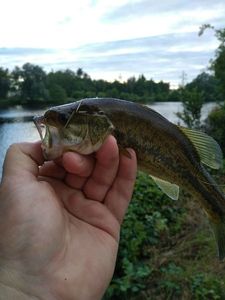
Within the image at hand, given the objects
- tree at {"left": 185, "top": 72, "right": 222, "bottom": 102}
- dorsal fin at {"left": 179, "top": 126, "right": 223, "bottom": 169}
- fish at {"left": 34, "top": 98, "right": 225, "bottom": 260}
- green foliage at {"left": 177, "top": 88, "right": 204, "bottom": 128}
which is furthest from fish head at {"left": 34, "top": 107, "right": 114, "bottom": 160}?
tree at {"left": 185, "top": 72, "right": 222, "bottom": 102}

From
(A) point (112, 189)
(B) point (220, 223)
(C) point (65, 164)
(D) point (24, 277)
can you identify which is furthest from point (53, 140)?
(B) point (220, 223)

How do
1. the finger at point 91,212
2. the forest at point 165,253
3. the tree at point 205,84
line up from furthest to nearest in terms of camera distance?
the tree at point 205,84 → the forest at point 165,253 → the finger at point 91,212

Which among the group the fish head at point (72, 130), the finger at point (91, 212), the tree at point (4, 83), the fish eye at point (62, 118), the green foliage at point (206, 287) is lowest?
the tree at point (4, 83)

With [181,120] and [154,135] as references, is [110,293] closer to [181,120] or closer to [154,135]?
[154,135]

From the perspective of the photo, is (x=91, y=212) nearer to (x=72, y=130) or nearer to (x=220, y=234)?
(x=72, y=130)

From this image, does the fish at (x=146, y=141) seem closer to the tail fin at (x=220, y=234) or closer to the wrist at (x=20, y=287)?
the tail fin at (x=220, y=234)

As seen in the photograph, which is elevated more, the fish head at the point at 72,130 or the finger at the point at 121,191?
the fish head at the point at 72,130

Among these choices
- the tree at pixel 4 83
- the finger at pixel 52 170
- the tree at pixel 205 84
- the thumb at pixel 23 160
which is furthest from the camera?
the tree at pixel 4 83

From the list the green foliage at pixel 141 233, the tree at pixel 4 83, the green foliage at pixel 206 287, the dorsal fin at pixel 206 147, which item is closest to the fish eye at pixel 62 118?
the dorsal fin at pixel 206 147

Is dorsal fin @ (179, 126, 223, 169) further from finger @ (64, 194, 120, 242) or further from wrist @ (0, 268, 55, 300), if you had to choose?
wrist @ (0, 268, 55, 300)
